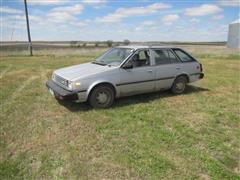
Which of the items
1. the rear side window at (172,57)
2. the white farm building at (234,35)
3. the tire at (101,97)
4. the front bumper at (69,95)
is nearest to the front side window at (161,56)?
the rear side window at (172,57)

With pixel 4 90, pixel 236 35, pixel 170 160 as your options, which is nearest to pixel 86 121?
pixel 170 160

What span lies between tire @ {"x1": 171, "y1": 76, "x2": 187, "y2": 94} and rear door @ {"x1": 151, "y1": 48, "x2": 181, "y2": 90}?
0.19m

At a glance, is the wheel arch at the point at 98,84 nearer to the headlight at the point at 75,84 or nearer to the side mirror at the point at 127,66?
the headlight at the point at 75,84

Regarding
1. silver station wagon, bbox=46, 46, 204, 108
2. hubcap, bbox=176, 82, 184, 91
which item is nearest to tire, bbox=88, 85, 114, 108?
silver station wagon, bbox=46, 46, 204, 108

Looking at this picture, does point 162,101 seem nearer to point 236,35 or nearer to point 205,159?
point 205,159

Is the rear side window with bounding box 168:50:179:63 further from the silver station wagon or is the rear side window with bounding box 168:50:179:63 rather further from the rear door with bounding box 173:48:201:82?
the rear door with bounding box 173:48:201:82

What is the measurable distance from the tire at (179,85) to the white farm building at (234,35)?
30.4 metres

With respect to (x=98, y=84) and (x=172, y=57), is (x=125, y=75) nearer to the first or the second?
(x=98, y=84)

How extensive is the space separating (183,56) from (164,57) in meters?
0.78

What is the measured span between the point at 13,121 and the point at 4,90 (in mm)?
3050

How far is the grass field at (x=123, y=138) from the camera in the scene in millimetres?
3523

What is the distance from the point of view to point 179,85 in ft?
24.6

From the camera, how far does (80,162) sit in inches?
146

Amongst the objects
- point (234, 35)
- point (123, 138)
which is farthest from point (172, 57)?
point (234, 35)
